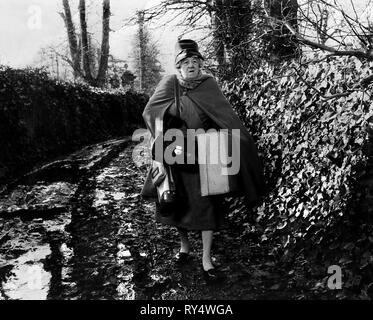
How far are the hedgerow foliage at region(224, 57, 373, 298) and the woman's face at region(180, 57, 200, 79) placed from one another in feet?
2.95

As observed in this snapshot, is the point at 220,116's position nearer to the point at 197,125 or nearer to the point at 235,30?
the point at 197,125

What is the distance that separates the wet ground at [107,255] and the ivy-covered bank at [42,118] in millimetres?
1916

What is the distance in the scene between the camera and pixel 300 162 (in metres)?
4.05

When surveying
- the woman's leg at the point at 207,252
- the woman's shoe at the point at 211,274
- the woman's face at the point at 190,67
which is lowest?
the woman's shoe at the point at 211,274

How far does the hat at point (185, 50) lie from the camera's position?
4.16m

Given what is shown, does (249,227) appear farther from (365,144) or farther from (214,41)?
(214,41)

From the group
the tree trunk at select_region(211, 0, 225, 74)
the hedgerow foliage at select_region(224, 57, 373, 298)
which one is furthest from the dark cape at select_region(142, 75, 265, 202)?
the tree trunk at select_region(211, 0, 225, 74)

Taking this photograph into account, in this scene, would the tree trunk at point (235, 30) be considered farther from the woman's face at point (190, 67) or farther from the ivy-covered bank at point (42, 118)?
the ivy-covered bank at point (42, 118)

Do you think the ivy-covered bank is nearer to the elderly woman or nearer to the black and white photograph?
the black and white photograph

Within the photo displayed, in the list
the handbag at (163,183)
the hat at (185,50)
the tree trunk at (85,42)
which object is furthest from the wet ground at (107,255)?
the tree trunk at (85,42)

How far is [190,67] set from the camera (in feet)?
13.9

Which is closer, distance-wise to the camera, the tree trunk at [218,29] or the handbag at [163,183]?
the handbag at [163,183]

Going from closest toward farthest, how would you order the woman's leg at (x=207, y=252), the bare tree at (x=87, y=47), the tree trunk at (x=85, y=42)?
1. the woman's leg at (x=207, y=252)
2. the tree trunk at (x=85, y=42)
3. the bare tree at (x=87, y=47)

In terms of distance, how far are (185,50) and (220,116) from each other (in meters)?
0.73
